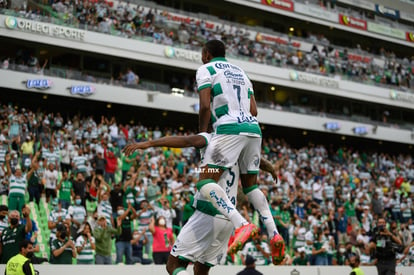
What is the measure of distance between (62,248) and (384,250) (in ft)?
21.8

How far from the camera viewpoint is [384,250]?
13.0 meters

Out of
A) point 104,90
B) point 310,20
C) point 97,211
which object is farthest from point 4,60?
point 310,20

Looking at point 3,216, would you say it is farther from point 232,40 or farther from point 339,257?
point 232,40

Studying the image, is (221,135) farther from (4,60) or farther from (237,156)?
(4,60)

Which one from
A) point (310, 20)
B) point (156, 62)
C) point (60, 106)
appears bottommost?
point (60, 106)

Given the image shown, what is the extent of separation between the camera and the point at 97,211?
651 inches

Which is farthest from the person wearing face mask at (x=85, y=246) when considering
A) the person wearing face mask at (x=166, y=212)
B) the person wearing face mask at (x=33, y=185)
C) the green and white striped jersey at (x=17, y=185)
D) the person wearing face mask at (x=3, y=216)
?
the person wearing face mask at (x=33, y=185)

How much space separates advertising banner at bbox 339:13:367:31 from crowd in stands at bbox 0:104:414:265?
20.6 m

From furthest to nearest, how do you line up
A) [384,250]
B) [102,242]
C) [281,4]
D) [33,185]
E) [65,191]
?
1. [281,4]
2. [65,191]
3. [33,185]
4. [102,242]
5. [384,250]

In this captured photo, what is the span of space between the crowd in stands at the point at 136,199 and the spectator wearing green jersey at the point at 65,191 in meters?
0.03

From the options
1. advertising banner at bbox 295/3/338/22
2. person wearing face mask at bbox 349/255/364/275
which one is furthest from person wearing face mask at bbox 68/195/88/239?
advertising banner at bbox 295/3/338/22

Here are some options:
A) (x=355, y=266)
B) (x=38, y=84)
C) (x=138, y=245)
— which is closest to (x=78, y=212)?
(x=138, y=245)

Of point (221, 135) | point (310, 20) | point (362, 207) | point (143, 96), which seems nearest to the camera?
point (221, 135)

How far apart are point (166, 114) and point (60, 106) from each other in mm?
6485
